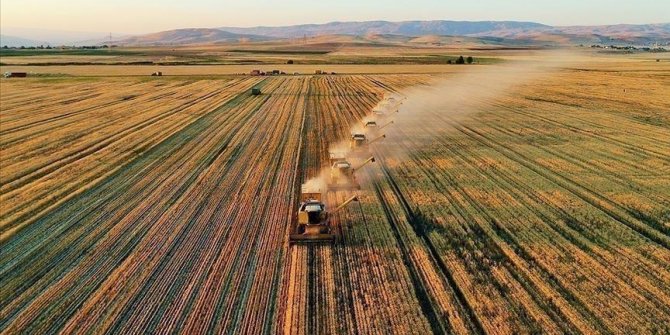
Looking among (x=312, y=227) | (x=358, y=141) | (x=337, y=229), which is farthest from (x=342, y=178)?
(x=312, y=227)

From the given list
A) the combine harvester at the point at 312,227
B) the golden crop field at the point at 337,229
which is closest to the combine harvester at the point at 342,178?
the golden crop field at the point at 337,229

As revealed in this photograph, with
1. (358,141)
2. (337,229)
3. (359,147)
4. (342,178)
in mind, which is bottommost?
(337,229)

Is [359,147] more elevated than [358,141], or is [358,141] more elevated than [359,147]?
[358,141]

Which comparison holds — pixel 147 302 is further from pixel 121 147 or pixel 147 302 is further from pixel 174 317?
pixel 121 147

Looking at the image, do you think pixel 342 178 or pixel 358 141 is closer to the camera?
pixel 342 178

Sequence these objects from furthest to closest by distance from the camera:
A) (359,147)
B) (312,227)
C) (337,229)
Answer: (359,147) → (337,229) → (312,227)

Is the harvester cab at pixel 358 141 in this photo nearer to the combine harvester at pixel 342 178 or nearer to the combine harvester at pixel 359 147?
the combine harvester at pixel 359 147

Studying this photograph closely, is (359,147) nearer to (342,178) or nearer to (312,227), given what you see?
(342,178)

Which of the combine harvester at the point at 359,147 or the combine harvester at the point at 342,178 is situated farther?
the combine harvester at the point at 359,147

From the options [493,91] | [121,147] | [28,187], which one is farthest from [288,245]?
[493,91]
